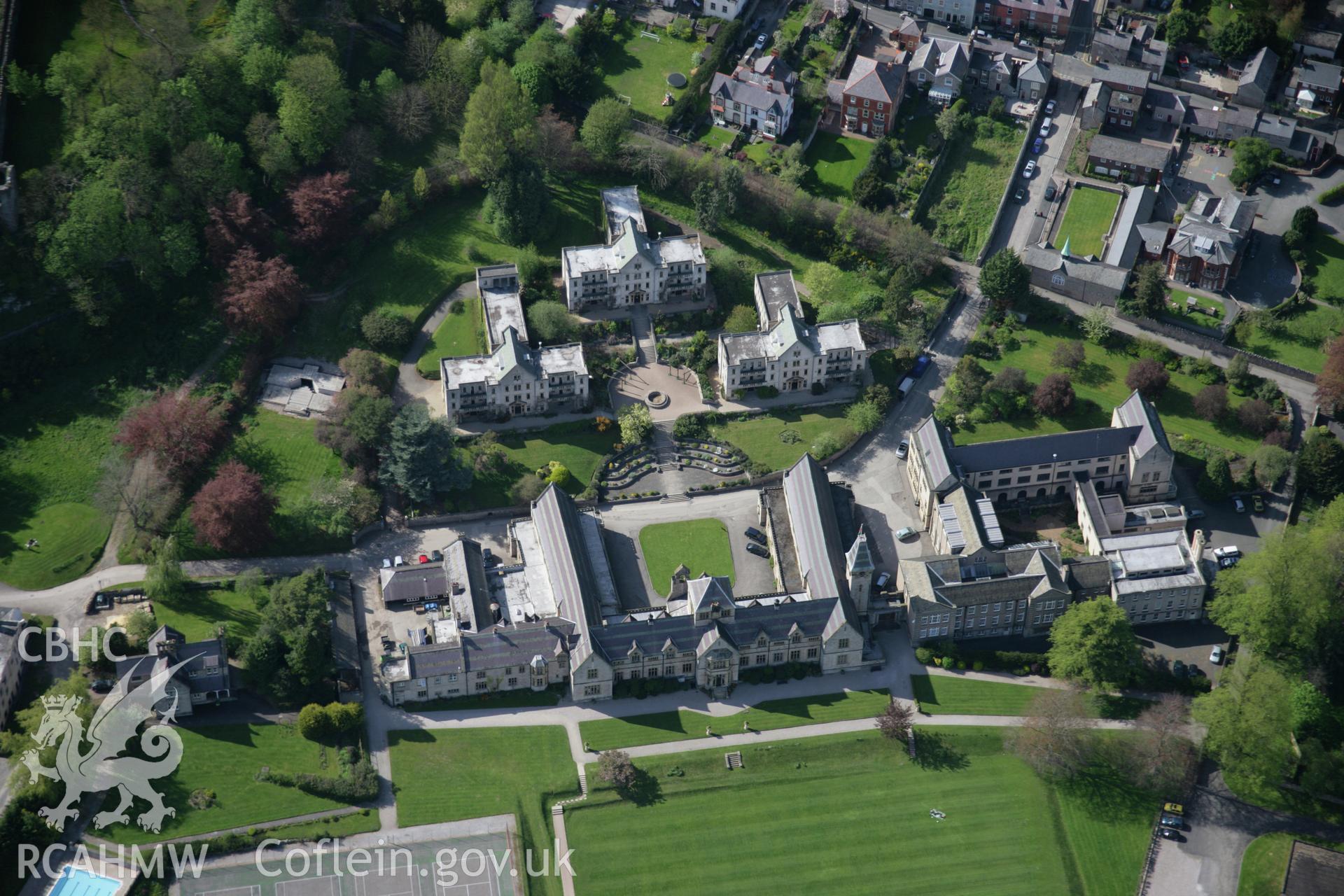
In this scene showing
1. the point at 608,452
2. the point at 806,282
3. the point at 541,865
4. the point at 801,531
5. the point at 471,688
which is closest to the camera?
the point at 541,865

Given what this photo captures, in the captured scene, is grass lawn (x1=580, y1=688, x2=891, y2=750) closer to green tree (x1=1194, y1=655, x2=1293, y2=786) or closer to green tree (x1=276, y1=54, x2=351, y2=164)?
green tree (x1=1194, y1=655, x2=1293, y2=786)

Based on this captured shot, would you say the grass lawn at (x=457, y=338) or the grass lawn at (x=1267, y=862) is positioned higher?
the grass lawn at (x=457, y=338)

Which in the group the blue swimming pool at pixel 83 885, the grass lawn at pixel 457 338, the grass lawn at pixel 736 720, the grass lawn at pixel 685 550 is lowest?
the blue swimming pool at pixel 83 885

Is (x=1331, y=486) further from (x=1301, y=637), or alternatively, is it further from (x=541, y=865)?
(x=541, y=865)

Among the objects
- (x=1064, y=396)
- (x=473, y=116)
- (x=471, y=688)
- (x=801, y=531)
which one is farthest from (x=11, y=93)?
(x=1064, y=396)

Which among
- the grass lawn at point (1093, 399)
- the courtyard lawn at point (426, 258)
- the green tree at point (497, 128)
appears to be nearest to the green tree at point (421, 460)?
the courtyard lawn at point (426, 258)

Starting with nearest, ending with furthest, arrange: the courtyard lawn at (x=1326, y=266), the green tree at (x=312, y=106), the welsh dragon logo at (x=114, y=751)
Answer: the welsh dragon logo at (x=114, y=751) < the green tree at (x=312, y=106) < the courtyard lawn at (x=1326, y=266)

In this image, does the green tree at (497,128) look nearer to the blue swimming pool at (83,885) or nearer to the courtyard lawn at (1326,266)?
the blue swimming pool at (83,885)
